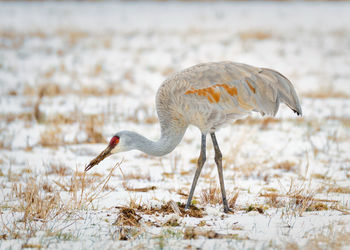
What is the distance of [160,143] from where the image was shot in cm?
430

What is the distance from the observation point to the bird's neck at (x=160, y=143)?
423 cm

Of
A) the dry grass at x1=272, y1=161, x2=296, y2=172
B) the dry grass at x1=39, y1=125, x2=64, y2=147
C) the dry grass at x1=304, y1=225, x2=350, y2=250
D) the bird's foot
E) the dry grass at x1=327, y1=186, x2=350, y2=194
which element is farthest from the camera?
the dry grass at x1=39, y1=125, x2=64, y2=147

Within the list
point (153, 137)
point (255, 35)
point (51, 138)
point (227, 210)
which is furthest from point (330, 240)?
point (255, 35)

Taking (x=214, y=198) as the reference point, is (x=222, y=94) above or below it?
above

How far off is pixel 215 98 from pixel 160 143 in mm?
700

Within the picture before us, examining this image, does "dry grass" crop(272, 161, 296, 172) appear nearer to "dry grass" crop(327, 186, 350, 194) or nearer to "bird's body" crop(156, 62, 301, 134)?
"dry grass" crop(327, 186, 350, 194)

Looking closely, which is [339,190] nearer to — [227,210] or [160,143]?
[227,210]

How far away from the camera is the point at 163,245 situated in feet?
10.1

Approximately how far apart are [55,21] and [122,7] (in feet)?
20.7

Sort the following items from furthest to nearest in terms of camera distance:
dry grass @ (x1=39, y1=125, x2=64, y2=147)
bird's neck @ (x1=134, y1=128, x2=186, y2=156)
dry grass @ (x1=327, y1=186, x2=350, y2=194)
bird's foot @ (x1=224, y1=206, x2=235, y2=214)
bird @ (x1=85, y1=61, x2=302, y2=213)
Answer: dry grass @ (x1=39, y1=125, x2=64, y2=147)
dry grass @ (x1=327, y1=186, x2=350, y2=194)
bird's neck @ (x1=134, y1=128, x2=186, y2=156)
bird @ (x1=85, y1=61, x2=302, y2=213)
bird's foot @ (x1=224, y1=206, x2=235, y2=214)

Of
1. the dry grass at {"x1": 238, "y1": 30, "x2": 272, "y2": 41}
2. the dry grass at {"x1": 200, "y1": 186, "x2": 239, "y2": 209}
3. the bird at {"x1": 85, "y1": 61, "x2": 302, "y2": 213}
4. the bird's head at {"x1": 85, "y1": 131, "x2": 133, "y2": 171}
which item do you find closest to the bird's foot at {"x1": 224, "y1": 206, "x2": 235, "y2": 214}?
the bird at {"x1": 85, "y1": 61, "x2": 302, "y2": 213}

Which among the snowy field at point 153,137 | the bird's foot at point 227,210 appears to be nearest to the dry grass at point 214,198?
the snowy field at point 153,137

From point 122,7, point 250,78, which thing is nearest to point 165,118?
point 250,78

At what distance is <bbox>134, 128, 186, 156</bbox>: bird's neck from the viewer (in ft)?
13.9
